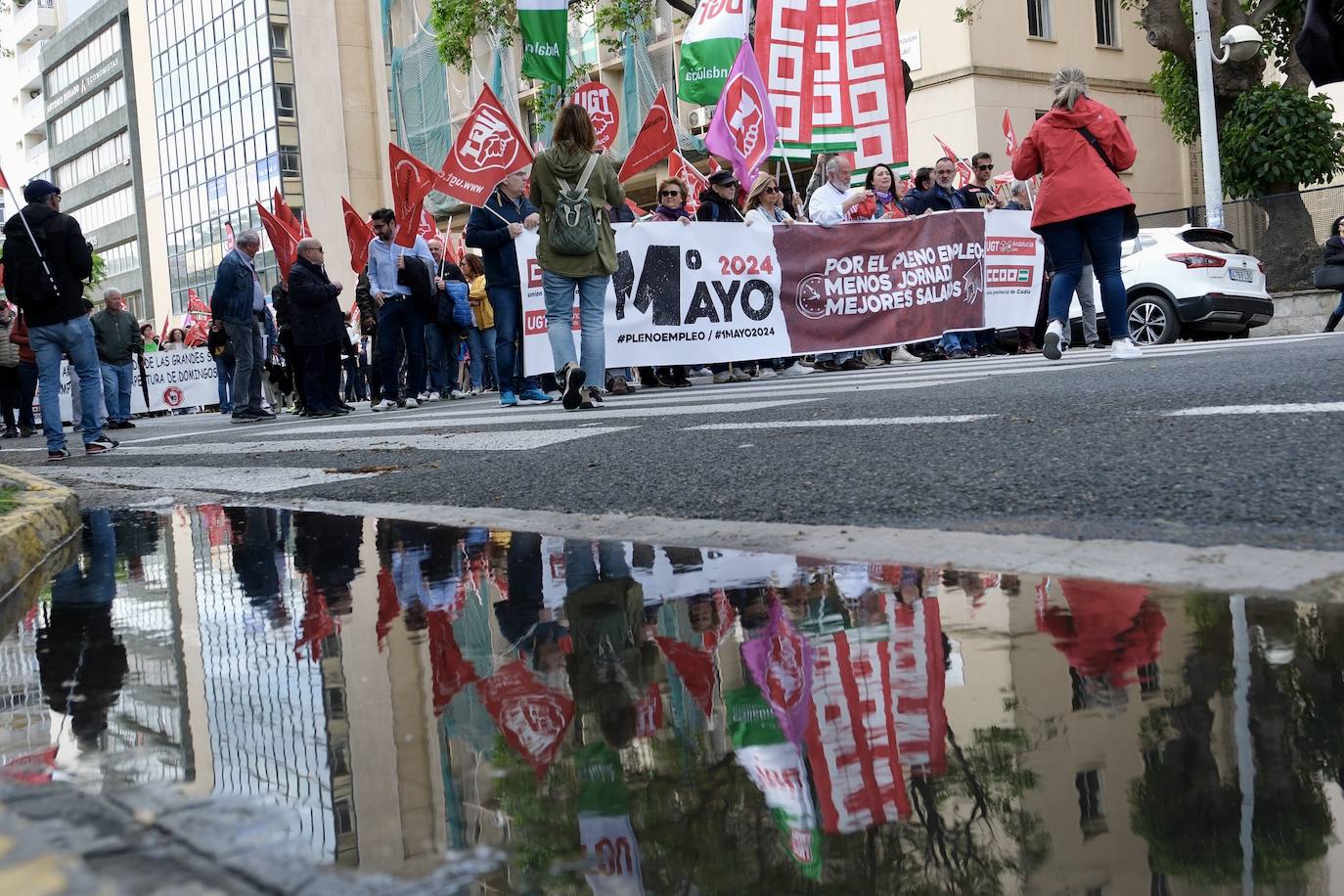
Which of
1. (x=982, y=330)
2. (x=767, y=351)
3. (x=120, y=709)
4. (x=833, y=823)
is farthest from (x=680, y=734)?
(x=982, y=330)

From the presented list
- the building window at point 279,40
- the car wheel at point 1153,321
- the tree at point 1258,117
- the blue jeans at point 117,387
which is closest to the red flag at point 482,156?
the blue jeans at point 117,387

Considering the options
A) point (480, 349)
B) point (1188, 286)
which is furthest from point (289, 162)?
point (1188, 286)

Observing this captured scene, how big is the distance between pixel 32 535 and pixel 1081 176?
24.1 feet

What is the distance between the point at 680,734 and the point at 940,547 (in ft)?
4.14

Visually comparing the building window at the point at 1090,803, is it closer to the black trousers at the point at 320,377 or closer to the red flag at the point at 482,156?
the red flag at the point at 482,156

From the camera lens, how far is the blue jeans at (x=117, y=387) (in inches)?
718

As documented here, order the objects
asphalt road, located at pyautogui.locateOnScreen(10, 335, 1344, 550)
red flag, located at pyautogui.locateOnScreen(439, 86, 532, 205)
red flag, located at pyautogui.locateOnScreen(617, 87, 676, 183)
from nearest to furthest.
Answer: asphalt road, located at pyautogui.locateOnScreen(10, 335, 1344, 550)
red flag, located at pyautogui.locateOnScreen(439, 86, 532, 205)
red flag, located at pyautogui.locateOnScreen(617, 87, 676, 183)

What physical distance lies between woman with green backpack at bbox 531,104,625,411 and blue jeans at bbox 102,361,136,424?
10465 mm

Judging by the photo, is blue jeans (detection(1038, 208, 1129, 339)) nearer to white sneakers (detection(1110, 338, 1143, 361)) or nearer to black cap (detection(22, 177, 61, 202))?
white sneakers (detection(1110, 338, 1143, 361))

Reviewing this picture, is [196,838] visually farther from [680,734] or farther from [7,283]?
[7,283]

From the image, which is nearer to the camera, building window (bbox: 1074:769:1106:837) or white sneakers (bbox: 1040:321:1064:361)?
building window (bbox: 1074:769:1106:837)

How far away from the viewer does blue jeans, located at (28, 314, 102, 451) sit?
10039 millimetres

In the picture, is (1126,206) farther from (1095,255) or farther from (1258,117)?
(1258,117)

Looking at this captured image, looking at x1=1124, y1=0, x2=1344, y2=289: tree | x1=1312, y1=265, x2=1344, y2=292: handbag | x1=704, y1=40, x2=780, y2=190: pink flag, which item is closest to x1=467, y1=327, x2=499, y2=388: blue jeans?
x1=704, y1=40, x2=780, y2=190: pink flag
